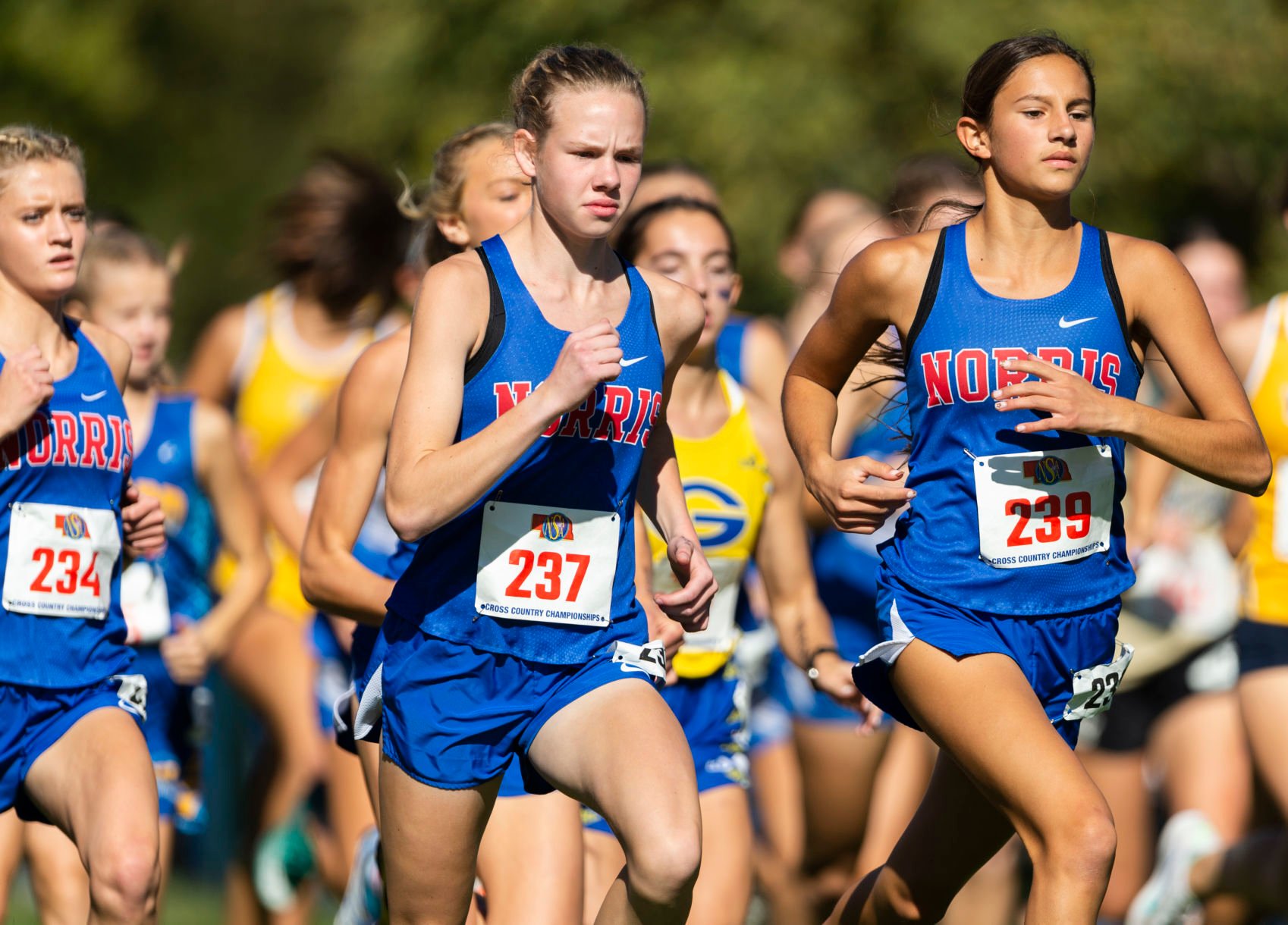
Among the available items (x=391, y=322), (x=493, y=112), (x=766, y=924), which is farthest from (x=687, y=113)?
(x=766, y=924)

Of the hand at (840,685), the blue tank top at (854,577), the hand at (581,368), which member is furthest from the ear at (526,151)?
the blue tank top at (854,577)

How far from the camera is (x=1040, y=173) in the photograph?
14.4 ft

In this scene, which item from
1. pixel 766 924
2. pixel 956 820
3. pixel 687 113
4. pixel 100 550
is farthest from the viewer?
pixel 687 113

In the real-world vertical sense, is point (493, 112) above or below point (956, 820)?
above

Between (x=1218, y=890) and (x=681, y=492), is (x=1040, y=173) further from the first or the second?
(x=1218, y=890)

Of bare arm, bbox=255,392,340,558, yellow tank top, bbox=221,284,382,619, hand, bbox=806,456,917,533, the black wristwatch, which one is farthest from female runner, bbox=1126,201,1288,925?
yellow tank top, bbox=221,284,382,619

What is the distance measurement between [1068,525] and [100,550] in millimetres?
2422

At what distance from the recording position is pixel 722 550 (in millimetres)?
5621

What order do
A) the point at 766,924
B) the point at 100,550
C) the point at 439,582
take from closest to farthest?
the point at 439,582, the point at 100,550, the point at 766,924

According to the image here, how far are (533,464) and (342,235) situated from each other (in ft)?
13.1

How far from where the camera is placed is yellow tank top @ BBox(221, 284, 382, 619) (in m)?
8.15

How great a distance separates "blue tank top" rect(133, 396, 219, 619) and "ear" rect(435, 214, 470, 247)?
153 centimetres

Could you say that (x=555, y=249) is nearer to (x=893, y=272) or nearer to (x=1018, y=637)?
(x=893, y=272)

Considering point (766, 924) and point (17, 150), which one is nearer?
point (17, 150)
